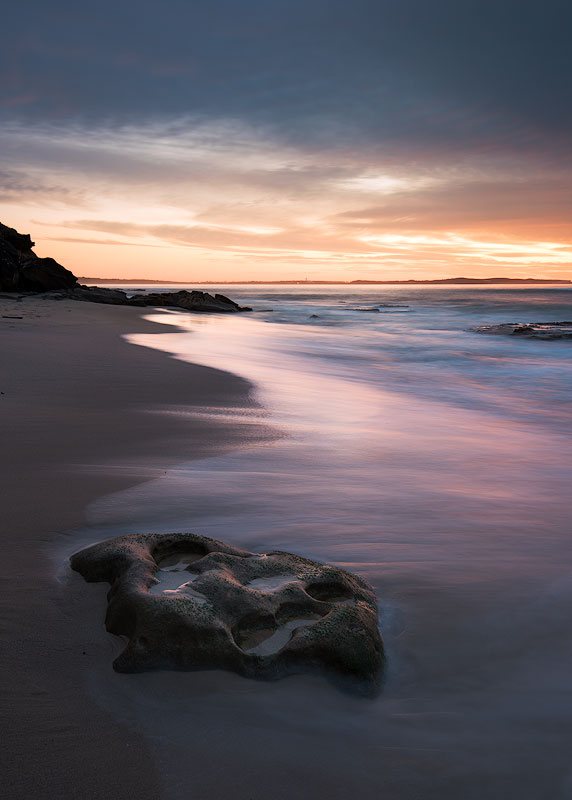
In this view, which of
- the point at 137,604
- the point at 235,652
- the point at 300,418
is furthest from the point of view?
the point at 300,418

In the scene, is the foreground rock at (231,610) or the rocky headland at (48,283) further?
the rocky headland at (48,283)

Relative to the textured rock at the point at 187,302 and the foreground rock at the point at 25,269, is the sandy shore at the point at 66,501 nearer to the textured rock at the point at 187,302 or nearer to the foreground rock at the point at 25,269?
the foreground rock at the point at 25,269

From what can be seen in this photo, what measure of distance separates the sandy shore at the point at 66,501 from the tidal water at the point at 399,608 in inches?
4.6

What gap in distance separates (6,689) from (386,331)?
25.6 m

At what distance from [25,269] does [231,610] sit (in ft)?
92.6

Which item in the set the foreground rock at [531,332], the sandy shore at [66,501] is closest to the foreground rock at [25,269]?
the sandy shore at [66,501]

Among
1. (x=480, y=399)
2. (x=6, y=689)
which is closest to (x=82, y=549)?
(x=6, y=689)

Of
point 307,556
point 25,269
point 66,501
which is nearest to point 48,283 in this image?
point 25,269

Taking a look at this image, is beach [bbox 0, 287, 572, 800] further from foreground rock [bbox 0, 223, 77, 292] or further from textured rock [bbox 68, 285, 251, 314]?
textured rock [bbox 68, 285, 251, 314]

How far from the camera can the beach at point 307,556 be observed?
5.03ft

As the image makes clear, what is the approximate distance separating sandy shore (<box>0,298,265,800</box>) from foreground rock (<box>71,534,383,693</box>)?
155 millimetres

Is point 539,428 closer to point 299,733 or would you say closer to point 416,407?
point 416,407

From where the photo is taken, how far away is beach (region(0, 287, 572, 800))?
1.53 metres

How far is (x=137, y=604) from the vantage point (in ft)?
6.56
